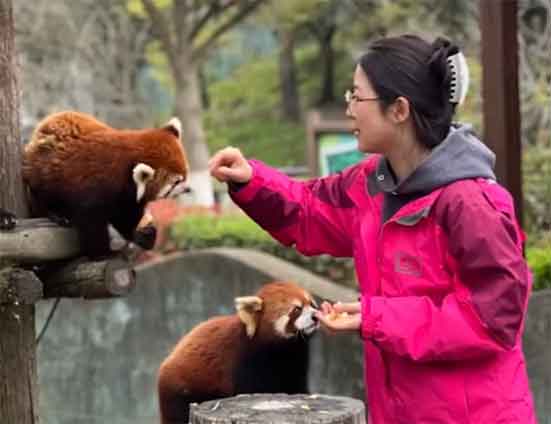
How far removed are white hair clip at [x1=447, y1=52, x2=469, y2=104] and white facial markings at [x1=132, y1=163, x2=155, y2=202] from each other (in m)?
1.32

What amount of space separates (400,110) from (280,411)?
684mm

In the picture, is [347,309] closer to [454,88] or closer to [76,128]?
[454,88]

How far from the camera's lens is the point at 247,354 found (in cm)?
420

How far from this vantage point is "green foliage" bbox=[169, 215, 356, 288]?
264 inches

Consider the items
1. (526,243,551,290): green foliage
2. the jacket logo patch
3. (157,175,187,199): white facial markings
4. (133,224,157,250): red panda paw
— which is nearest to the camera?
the jacket logo patch

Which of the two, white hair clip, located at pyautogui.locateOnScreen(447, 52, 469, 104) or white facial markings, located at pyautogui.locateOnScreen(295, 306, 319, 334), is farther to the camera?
white facial markings, located at pyautogui.locateOnScreen(295, 306, 319, 334)

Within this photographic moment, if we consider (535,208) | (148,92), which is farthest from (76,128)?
(148,92)

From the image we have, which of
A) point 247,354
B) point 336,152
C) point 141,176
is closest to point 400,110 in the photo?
point 141,176

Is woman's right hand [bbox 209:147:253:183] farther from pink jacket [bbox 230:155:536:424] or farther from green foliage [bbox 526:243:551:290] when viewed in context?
green foliage [bbox 526:243:551:290]

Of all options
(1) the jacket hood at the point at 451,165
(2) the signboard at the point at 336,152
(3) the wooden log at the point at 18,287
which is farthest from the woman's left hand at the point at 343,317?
(2) the signboard at the point at 336,152

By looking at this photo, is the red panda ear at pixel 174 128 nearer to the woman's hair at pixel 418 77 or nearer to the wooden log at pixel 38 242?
the wooden log at pixel 38 242

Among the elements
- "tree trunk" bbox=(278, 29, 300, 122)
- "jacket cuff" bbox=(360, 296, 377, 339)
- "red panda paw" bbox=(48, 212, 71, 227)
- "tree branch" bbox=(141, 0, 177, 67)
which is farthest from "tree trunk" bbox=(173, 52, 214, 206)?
"jacket cuff" bbox=(360, 296, 377, 339)

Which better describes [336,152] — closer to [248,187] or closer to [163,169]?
[163,169]

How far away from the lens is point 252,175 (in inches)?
112
